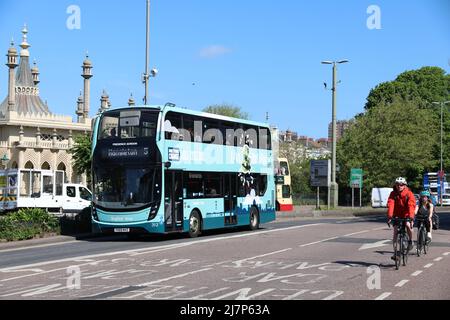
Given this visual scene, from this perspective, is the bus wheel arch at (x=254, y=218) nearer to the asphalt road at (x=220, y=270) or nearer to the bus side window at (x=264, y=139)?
the bus side window at (x=264, y=139)

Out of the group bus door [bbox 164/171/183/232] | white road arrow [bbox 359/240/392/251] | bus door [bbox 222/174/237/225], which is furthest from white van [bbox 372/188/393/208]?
bus door [bbox 164/171/183/232]

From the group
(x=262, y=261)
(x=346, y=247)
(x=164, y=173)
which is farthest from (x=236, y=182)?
(x=262, y=261)

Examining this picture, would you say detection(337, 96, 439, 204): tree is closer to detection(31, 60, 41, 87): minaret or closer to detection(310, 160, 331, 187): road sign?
detection(310, 160, 331, 187): road sign

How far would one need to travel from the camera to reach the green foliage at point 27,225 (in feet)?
69.6

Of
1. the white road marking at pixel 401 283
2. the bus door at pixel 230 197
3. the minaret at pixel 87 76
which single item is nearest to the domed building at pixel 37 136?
the minaret at pixel 87 76

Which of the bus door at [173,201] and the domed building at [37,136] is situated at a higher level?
the domed building at [37,136]

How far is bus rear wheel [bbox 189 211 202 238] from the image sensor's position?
23.0 metres

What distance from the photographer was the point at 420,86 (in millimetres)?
81938

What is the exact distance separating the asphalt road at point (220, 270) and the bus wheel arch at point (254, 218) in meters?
5.21

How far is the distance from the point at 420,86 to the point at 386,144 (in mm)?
20876

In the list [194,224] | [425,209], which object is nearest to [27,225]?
[194,224]

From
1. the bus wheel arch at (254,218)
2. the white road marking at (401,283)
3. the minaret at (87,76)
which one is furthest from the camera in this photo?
the minaret at (87,76)

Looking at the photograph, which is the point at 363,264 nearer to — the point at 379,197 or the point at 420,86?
the point at 379,197
